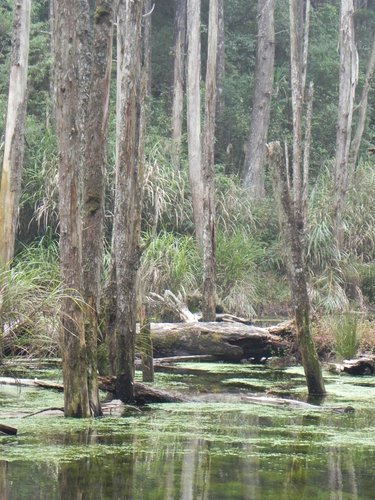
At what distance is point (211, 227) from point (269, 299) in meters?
6.04

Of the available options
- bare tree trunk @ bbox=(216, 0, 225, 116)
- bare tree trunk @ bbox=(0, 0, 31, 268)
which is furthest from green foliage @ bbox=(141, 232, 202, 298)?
bare tree trunk @ bbox=(216, 0, 225, 116)

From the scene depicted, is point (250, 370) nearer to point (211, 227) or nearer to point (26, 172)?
point (211, 227)

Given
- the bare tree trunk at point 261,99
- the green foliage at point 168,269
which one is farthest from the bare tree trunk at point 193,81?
the bare tree trunk at point 261,99

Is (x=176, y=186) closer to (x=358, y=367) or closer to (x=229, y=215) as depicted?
(x=229, y=215)

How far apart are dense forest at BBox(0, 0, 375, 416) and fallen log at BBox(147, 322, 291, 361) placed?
0.73m

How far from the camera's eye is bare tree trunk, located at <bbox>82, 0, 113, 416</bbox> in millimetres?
8141

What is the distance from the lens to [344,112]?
2381cm

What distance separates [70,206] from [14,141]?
9138mm

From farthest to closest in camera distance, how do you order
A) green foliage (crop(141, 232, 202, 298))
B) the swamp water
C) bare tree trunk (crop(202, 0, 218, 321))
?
green foliage (crop(141, 232, 202, 298))
bare tree trunk (crop(202, 0, 218, 321))
the swamp water

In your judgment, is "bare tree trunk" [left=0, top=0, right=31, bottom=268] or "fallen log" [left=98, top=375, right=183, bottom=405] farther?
"bare tree trunk" [left=0, top=0, right=31, bottom=268]

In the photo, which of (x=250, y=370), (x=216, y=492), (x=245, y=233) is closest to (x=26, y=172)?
(x=245, y=233)

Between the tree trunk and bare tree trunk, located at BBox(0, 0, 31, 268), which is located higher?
bare tree trunk, located at BBox(0, 0, 31, 268)

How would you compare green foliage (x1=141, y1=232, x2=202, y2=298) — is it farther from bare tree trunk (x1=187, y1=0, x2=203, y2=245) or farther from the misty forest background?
bare tree trunk (x1=187, y1=0, x2=203, y2=245)

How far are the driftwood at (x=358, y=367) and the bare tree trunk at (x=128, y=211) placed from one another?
3940mm
